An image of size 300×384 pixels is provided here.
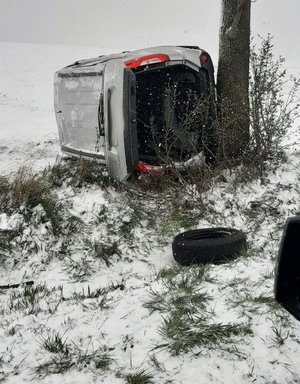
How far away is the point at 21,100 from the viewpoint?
19531mm

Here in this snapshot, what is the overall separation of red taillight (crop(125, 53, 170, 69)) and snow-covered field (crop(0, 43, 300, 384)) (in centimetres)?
171

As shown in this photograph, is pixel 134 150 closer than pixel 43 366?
No

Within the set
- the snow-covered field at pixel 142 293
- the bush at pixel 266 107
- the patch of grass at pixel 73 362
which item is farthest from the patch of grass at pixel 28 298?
the bush at pixel 266 107

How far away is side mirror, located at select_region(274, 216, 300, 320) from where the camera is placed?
3.66 feet

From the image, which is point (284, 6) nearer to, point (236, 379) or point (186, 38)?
point (186, 38)

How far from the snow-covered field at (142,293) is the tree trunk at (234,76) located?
0.57 m

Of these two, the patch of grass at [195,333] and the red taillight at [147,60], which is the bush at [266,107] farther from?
the patch of grass at [195,333]

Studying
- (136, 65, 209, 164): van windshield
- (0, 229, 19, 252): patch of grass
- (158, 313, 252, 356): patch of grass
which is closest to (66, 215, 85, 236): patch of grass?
(0, 229, 19, 252): patch of grass

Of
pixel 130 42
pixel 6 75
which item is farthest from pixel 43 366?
pixel 130 42

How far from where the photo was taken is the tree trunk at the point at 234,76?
6.20 metres

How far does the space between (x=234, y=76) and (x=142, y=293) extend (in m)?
4.15

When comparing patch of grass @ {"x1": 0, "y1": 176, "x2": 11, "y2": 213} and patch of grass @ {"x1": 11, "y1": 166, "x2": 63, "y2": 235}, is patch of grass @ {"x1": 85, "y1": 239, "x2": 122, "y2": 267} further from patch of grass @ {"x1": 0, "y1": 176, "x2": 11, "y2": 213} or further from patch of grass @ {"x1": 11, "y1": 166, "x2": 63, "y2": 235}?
patch of grass @ {"x1": 0, "y1": 176, "x2": 11, "y2": 213}

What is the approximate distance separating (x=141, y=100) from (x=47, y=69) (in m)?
23.8

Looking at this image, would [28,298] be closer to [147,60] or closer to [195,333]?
[195,333]
